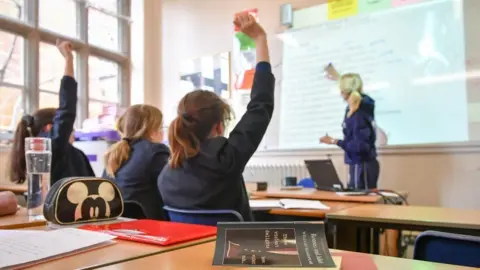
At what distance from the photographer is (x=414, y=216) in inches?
61.1

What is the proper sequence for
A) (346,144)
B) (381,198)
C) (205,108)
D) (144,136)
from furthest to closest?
(346,144) < (381,198) < (144,136) < (205,108)

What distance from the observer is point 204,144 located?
64.9 inches

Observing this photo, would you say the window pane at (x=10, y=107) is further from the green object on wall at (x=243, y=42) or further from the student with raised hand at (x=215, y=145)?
the student with raised hand at (x=215, y=145)

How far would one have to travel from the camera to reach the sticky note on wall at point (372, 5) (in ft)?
12.9

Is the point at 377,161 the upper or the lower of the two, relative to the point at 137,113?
lower

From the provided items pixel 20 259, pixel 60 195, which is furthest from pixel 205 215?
pixel 20 259

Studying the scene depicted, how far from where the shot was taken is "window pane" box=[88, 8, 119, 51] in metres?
4.62

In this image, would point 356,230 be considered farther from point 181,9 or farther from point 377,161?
point 181,9

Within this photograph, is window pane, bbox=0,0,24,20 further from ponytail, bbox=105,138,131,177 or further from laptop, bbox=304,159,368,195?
laptop, bbox=304,159,368,195

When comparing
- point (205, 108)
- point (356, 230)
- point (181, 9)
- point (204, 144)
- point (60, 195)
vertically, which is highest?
point (181, 9)

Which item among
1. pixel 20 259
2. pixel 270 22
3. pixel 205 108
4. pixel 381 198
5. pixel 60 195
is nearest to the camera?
pixel 20 259

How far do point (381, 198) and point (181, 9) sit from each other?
13.3ft

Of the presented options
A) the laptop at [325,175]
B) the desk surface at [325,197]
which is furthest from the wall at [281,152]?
the desk surface at [325,197]

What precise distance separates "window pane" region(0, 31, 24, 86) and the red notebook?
3156 mm
